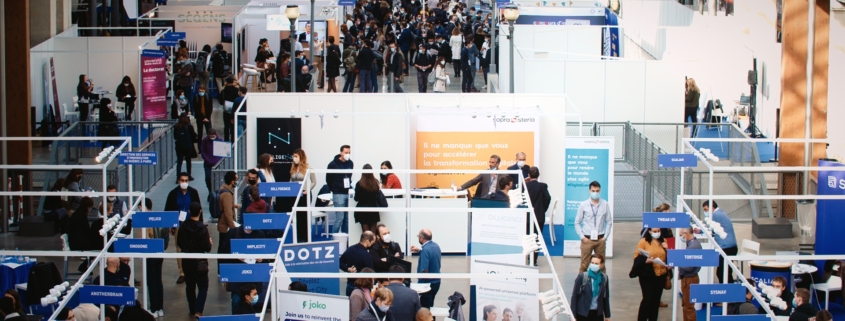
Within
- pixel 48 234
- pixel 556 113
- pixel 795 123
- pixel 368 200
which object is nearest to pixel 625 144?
pixel 795 123

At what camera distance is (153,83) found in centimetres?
2662

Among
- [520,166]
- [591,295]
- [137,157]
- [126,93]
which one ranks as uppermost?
[126,93]

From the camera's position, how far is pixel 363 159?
17703 millimetres

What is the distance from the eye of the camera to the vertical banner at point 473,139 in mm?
17281

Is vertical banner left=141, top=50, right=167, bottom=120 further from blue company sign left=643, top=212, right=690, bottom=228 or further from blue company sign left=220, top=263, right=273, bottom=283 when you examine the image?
blue company sign left=643, top=212, right=690, bottom=228

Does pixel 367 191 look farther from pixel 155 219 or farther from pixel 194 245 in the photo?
pixel 155 219

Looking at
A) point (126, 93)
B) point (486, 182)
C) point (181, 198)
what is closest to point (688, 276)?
point (486, 182)

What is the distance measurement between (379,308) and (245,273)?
130 centimetres

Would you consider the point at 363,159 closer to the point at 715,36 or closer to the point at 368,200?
the point at 368,200

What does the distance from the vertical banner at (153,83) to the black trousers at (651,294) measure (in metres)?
16.3

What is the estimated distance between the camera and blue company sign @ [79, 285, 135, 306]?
1052 cm

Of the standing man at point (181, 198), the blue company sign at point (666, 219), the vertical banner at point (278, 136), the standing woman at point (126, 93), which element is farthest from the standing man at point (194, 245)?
the standing woman at point (126, 93)

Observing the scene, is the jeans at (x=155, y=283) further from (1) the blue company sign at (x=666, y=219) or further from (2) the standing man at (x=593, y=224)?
(1) the blue company sign at (x=666, y=219)

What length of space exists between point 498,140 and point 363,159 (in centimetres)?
209
